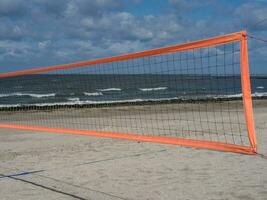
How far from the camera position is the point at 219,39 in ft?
19.4

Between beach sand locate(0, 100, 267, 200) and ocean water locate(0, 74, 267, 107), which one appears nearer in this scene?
beach sand locate(0, 100, 267, 200)

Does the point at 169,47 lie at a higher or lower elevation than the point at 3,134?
higher

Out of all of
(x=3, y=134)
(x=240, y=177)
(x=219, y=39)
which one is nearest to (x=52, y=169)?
(x=240, y=177)

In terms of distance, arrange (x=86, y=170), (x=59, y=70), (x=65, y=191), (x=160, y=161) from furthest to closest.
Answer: (x=59, y=70) → (x=160, y=161) → (x=86, y=170) → (x=65, y=191)

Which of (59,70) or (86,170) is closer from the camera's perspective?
(86,170)

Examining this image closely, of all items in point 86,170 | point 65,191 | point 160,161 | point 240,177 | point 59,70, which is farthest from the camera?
point 59,70

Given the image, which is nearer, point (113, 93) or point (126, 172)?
point (126, 172)

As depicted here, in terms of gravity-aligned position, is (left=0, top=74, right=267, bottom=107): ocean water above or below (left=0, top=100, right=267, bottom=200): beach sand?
above

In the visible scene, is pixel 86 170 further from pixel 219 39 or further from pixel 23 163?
pixel 219 39

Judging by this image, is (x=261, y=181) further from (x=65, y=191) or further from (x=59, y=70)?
(x=59, y=70)

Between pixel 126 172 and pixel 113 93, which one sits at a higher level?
pixel 113 93

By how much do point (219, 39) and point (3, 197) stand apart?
3.17 metres

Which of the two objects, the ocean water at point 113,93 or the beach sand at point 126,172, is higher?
the ocean water at point 113,93

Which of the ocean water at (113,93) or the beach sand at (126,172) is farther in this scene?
the ocean water at (113,93)
